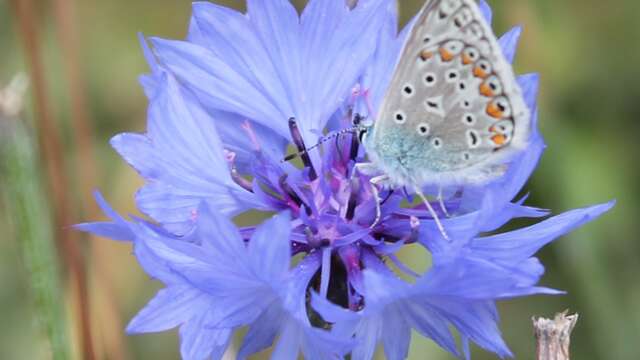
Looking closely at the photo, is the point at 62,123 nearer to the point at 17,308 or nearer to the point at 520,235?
the point at 17,308

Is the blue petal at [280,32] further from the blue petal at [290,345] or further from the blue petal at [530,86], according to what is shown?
the blue petal at [290,345]

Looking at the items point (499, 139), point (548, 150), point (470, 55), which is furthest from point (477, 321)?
point (548, 150)

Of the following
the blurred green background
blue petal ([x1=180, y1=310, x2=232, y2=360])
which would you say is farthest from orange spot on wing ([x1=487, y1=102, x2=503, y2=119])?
the blurred green background

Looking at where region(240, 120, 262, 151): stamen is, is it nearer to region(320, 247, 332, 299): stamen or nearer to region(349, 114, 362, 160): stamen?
region(349, 114, 362, 160): stamen

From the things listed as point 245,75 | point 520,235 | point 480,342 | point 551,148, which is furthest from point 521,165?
point 551,148

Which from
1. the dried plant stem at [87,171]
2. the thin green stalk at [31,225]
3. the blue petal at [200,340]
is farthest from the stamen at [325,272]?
the dried plant stem at [87,171]

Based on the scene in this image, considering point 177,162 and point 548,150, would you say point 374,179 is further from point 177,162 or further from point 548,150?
point 548,150
